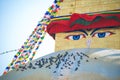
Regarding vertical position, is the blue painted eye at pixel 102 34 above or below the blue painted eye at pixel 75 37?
above

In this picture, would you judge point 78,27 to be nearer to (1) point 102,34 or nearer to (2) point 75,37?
(2) point 75,37

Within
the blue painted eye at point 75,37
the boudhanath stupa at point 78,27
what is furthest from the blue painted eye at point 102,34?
the blue painted eye at point 75,37

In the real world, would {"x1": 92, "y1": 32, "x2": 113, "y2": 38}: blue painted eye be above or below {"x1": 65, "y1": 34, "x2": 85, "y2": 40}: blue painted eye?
above

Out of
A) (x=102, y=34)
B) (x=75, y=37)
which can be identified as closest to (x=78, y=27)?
(x=75, y=37)

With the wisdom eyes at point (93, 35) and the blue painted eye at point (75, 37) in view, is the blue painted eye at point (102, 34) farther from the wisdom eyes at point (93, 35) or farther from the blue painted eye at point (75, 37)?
the blue painted eye at point (75, 37)

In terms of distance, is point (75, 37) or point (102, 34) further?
point (75, 37)

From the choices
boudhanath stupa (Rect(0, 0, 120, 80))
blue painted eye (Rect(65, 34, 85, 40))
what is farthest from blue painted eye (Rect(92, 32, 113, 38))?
blue painted eye (Rect(65, 34, 85, 40))

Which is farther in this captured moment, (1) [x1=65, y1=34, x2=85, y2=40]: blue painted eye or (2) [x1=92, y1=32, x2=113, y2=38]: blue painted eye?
(1) [x1=65, y1=34, x2=85, y2=40]: blue painted eye

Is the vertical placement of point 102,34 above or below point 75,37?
above

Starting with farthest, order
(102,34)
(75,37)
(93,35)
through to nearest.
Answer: (75,37)
(93,35)
(102,34)

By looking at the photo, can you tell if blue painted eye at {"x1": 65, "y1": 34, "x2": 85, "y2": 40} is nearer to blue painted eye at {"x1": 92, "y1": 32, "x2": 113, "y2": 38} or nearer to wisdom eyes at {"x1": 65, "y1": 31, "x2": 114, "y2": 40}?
wisdom eyes at {"x1": 65, "y1": 31, "x2": 114, "y2": 40}

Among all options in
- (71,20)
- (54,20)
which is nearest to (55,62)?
(71,20)

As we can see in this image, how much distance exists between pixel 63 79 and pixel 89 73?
46 cm

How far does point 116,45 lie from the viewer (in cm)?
822
